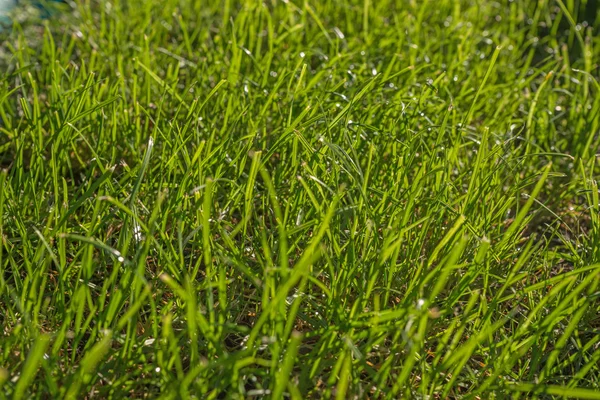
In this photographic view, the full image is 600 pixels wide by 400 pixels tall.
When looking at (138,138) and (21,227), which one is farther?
(138,138)

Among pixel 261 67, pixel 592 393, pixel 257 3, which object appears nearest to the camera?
pixel 592 393

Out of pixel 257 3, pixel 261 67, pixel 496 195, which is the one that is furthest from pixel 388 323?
pixel 257 3

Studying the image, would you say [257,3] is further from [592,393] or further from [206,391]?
[592,393]

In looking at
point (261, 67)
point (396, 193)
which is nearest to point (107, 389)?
point (396, 193)

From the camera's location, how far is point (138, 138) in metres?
1.83

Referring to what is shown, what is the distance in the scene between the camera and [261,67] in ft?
7.15

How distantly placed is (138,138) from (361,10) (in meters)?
1.30

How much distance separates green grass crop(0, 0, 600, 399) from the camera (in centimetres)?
118

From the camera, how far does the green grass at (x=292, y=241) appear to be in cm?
118

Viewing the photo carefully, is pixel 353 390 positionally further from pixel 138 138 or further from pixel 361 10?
pixel 361 10

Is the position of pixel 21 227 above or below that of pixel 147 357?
above

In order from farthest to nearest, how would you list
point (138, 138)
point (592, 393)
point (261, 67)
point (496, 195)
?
point (261, 67) → point (138, 138) → point (496, 195) → point (592, 393)

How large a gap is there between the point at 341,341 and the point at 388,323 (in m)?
0.08

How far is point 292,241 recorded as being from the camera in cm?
152
